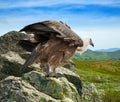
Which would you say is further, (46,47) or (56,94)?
(56,94)

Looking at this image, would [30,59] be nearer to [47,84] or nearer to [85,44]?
[85,44]

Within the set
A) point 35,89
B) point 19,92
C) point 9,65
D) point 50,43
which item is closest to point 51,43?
point 50,43

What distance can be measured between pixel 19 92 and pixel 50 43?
1.97m

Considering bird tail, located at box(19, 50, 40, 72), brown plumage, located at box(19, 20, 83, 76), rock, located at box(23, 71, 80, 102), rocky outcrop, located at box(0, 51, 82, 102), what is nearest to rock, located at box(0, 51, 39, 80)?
rocky outcrop, located at box(0, 51, 82, 102)

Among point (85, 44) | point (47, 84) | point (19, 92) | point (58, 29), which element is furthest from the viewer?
point (47, 84)

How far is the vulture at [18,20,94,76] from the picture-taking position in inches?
526

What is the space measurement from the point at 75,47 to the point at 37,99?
222cm

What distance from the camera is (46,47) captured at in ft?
46.6

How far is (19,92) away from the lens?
563 inches

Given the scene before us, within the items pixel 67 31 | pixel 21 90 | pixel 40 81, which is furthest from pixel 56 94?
pixel 67 31

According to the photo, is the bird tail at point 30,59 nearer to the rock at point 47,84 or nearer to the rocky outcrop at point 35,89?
the rocky outcrop at point 35,89

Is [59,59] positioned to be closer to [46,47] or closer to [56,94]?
[46,47]

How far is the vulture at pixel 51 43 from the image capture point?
13.4 metres

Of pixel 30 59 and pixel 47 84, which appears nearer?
pixel 30 59
